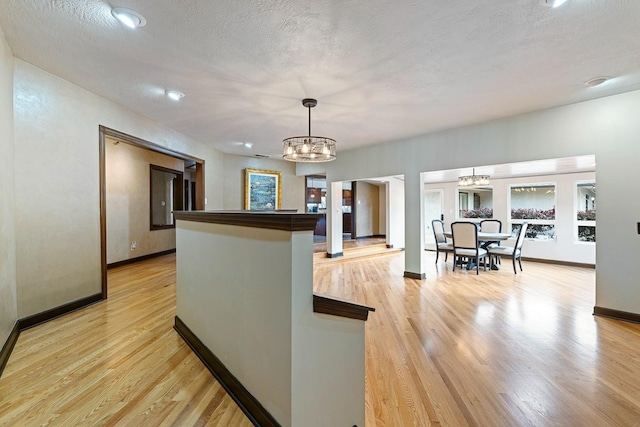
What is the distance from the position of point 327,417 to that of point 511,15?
2774 mm

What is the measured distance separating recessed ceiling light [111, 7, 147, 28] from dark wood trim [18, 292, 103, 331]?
292 cm

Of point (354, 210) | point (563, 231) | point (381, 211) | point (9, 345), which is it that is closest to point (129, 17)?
point (9, 345)

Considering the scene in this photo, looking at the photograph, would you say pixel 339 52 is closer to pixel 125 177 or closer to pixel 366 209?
pixel 125 177

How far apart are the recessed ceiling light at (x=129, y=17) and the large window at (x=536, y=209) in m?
8.46

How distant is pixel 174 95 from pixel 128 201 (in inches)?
148

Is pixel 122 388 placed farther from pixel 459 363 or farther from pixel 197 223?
pixel 459 363

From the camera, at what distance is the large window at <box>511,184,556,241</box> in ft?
23.1

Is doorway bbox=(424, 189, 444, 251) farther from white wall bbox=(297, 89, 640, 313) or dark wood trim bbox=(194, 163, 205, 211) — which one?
dark wood trim bbox=(194, 163, 205, 211)

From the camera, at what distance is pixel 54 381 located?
1.97 meters

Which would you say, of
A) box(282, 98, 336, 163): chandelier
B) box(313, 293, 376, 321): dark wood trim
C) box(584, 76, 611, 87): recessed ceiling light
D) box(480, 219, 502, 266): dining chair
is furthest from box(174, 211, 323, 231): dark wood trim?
box(480, 219, 502, 266): dining chair

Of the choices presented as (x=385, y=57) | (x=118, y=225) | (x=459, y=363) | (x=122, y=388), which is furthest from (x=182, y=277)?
(x=118, y=225)

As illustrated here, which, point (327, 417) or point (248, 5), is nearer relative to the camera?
point (327, 417)

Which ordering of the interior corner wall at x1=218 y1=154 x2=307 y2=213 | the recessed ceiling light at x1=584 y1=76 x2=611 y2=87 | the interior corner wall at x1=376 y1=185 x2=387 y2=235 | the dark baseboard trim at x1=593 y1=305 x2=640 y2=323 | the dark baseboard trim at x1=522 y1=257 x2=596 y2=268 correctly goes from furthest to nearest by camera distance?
the interior corner wall at x1=376 y1=185 x2=387 y2=235
the interior corner wall at x1=218 y1=154 x2=307 y2=213
the dark baseboard trim at x1=522 y1=257 x2=596 y2=268
the dark baseboard trim at x1=593 y1=305 x2=640 y2=323
the recessed ceiling light at x1=584 y1=76 x2=611 y2=87

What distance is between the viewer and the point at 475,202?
884 cm
